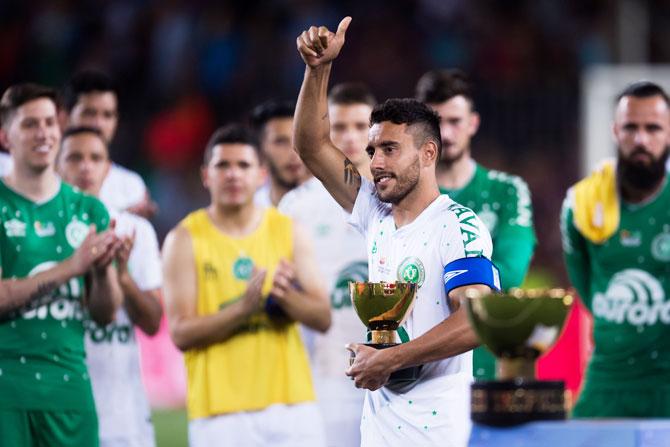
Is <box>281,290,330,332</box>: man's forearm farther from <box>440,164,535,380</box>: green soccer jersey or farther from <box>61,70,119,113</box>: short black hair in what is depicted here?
<box>61,70,119,113</box>: short black hair

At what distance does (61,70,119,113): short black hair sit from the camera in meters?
7.84

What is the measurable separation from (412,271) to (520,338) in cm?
102

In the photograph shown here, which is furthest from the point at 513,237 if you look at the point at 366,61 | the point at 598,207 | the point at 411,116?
the point at 366,61

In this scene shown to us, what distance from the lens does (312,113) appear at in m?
5.22

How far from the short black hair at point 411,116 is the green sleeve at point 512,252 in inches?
60.4

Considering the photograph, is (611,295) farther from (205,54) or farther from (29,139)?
(205,54)

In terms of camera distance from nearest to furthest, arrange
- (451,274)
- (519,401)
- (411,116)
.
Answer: (519,401) → (451,274) → (411,116)

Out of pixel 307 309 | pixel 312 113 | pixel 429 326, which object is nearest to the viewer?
pixel 429 326

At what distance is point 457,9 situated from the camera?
15.7 metres

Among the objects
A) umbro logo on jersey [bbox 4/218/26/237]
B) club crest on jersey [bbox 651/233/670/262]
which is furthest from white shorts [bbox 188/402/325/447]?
club crest on jersey [bbox 651/233/670/262]

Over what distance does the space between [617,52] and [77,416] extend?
9.93 metres

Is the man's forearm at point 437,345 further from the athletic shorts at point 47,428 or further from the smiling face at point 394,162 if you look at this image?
the athletic shorts at point 47,428

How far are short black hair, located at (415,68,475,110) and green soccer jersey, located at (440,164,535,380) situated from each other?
1.40 ft

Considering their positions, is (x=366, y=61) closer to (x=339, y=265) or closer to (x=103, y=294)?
(x=339, y=265)
